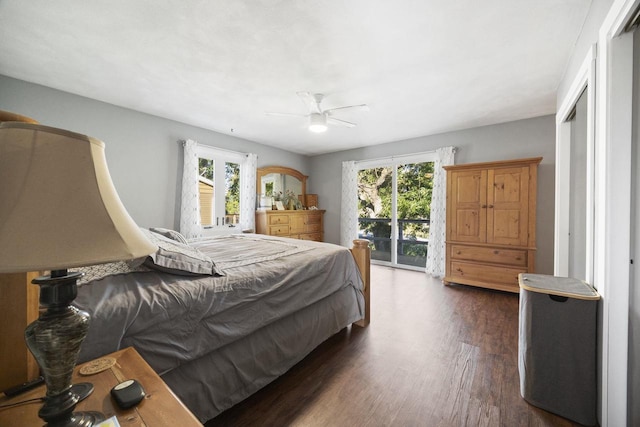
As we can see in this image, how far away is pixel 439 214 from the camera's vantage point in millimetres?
4328

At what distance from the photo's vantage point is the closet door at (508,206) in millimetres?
3330

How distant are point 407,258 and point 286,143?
130 inches

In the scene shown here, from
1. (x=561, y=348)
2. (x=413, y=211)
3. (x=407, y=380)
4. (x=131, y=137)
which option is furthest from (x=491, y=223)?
(x=131, y=137)

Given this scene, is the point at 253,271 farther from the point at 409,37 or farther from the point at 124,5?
the point at 409,37

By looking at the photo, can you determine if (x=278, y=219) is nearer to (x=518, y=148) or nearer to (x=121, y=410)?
(x=518, y=148)

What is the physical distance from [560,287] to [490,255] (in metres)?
2.25

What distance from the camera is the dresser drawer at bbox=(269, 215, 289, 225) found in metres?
4.70

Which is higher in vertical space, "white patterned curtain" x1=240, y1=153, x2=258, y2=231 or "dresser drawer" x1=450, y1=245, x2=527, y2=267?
"white patterned curtain" x1=240, y1=153, x2=258, y2=231

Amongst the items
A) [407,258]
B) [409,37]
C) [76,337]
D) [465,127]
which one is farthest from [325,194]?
[76,337]

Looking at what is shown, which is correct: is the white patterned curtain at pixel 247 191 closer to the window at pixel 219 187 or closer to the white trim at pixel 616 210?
the window at pixel 219 187

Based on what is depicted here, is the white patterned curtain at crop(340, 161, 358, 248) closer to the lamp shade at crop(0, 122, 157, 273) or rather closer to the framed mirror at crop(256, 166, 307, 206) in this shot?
the framed mirror at crop(256, 166, 307, 206)

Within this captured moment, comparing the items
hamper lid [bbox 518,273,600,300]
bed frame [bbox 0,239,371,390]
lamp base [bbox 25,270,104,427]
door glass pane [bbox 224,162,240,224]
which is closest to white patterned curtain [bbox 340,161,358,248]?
door glass pane [bbox 224,162,240,224]

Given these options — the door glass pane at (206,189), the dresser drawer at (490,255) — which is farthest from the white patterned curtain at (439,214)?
the door glass pane at (206,189)

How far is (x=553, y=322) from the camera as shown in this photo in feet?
4.80
